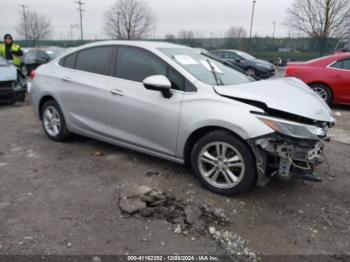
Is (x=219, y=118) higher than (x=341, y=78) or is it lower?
lower

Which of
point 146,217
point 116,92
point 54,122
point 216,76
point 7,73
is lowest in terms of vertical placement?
point 146,217

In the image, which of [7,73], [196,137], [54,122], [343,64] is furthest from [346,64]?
[7,73]

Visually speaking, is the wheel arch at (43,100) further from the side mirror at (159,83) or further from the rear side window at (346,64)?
the rear side window at (346,64)

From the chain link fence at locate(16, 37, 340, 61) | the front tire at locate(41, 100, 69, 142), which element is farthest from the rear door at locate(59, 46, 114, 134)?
the chain link fence at locate(16, 37, 340, 61)

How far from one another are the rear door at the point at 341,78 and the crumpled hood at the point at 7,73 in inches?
318

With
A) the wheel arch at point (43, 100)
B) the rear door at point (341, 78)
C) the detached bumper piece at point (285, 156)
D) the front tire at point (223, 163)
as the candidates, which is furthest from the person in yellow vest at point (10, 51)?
the rear door at point (341, 78)

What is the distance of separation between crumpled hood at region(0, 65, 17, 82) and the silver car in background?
12.8 feet

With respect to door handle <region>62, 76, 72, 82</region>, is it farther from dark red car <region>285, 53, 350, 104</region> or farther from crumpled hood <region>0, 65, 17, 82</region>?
dark red car <region>285, 53, 350, 104</region>

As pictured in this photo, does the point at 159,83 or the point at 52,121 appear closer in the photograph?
the point at 159,83

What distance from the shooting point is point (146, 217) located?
2.93 m

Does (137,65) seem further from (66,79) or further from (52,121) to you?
(52,121)

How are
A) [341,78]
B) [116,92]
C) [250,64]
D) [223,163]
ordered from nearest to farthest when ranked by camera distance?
1. [223,163]
2. [116,92]
3. [341,78]
4. [250,64]

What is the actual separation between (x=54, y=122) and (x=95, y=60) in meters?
1.31

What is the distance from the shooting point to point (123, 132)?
399 centimetres
